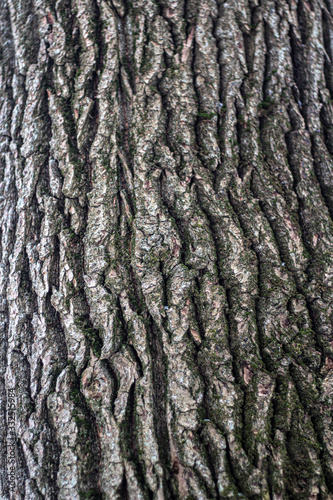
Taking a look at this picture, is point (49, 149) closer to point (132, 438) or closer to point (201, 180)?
point (201, 180)

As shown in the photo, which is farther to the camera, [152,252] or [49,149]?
[49,149]

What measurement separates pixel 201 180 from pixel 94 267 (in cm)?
67

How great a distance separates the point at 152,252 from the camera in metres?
1.55

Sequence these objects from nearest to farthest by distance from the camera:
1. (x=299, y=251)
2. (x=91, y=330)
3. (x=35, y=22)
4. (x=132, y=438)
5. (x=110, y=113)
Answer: (x=132, y=438)
(x=91, y=330)
(x=299, y=251)
(x=110, y=113)
(x=35, y=22)

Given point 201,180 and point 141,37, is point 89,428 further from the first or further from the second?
point 141,37

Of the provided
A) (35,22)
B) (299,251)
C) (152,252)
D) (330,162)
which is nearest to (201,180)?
(152,252)

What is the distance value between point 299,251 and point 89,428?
4.00 ft

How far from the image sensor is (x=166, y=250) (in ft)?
5.10

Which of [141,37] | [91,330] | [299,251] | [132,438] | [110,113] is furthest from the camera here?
[141,37]

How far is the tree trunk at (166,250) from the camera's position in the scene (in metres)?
1.30

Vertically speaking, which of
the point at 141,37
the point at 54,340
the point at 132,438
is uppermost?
the point at 141,37

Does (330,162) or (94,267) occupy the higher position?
(330,162)

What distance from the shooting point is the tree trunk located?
4.27 feet

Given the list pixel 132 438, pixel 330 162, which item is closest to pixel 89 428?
pixel 132 438
